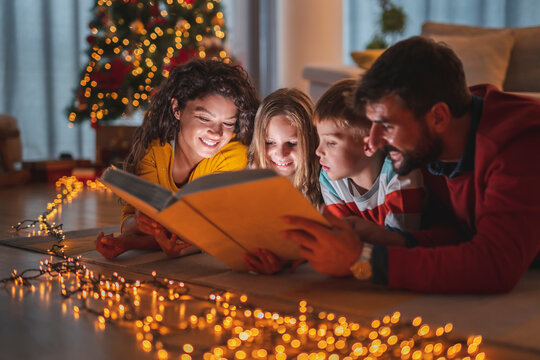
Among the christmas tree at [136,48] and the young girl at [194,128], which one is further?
the christmas tree at [136,48]

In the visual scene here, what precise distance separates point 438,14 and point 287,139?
3.42m

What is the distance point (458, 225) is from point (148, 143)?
929 mm

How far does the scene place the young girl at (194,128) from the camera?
1.76 meters

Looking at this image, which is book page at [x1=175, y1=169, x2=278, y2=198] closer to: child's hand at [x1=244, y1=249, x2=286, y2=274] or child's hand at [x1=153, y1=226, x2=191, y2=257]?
child's hand at [x1=244, y1=249, x2=286, y2=274]

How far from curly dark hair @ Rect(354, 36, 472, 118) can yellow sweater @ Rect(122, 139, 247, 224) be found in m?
0.68

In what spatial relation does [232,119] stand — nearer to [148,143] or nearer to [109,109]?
[148,143]

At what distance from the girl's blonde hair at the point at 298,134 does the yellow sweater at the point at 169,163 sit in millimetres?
82

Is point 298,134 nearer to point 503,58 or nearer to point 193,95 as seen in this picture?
point 193,95

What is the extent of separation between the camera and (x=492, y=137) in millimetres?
1170

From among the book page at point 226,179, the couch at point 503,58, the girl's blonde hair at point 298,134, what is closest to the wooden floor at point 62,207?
the girl's blonde hair at point 298,134

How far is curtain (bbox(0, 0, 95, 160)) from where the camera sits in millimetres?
4371

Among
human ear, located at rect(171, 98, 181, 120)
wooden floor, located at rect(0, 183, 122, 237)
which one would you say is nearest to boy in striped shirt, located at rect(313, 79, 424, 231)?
human ear, located at rect(171, 98, 181, 120)

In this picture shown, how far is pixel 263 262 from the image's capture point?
1.32 m

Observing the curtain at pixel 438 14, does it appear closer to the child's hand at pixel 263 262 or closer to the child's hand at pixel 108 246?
the child's hand at pixel 108 246
